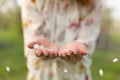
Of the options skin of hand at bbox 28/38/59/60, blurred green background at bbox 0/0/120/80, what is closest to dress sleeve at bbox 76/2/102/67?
skin of hand at bbox 28/38/59/60

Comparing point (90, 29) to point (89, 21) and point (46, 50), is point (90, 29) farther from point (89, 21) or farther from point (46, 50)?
point (46, 50)

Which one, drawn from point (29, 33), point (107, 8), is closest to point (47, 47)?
point (29, 33)

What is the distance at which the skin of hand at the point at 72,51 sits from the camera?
202cm

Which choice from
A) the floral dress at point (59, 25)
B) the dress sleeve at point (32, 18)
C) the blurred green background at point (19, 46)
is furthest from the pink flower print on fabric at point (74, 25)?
the blurred green background at point (19, 46)

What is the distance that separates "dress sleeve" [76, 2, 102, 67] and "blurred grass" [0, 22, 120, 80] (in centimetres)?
133

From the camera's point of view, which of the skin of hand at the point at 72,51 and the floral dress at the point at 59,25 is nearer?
the skin of hand at the point at 72,51

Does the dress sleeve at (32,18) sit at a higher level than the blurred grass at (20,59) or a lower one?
higher

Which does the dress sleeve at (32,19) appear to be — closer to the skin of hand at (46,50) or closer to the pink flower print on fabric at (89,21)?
the skin of hand at (46,50)

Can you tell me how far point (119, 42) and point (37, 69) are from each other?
5.16 metres

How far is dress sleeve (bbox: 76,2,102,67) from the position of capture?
215 cm

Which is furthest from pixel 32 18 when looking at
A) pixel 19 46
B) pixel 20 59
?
pixel 19 46

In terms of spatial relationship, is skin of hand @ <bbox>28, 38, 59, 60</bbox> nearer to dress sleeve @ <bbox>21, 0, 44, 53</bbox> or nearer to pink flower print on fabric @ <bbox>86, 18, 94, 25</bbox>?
dress sleeve @ <bbox>21, 0, 44, 53</bbox>

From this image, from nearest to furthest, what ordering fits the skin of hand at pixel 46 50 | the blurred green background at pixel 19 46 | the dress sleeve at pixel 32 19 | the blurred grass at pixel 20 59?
the skin of hand at pixel 46 50 < the dress sleeve at pixel 32 19 < the blurred grass at pixel 20 59 < the blurred green background at pixel 19 46

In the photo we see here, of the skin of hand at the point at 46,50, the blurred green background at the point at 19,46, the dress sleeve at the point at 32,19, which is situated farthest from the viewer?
the blurred green background at the point at 19,46
